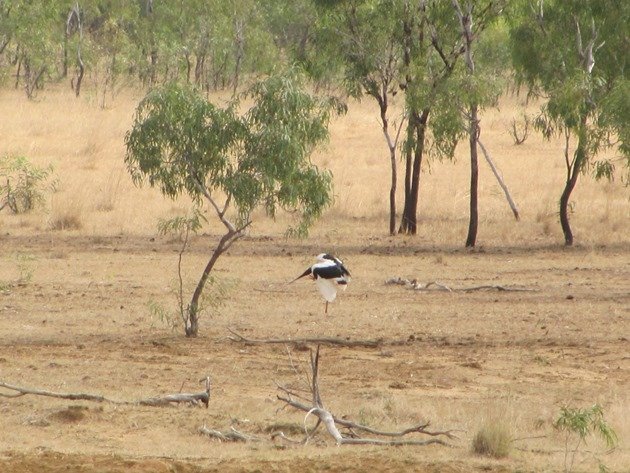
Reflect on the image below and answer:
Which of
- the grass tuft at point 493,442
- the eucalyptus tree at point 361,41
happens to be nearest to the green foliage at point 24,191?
the eucalyptus tree at point 361,41

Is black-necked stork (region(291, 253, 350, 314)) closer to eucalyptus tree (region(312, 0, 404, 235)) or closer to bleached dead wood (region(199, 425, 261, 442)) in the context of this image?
bleached dead wood (region(199, 425, 261, 442))

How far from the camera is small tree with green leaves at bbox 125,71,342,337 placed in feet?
42.0

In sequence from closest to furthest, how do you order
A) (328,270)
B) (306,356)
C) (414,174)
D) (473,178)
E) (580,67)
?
(328,270), (306,356), (580,67), (473,178), (414,174)

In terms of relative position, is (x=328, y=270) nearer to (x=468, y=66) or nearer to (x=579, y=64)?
(x=468, y=66)

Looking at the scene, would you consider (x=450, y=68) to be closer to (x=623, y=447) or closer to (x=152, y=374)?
(x=152, y=374)

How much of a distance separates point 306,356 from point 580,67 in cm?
1030

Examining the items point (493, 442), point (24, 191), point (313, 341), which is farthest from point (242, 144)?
point (24, 191)

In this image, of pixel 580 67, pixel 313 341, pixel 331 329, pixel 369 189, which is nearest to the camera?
pixel 313 341

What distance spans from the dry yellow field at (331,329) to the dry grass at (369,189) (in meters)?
0.10

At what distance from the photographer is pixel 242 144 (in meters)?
13.4

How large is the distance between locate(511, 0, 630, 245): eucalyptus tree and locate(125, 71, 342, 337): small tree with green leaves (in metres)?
6.70

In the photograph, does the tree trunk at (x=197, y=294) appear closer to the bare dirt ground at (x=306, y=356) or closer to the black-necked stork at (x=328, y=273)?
the bare dirt ground at (x=306, y=356)

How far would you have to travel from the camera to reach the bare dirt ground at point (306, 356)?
872 cm

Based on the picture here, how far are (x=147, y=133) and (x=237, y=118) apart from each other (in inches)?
36.3
